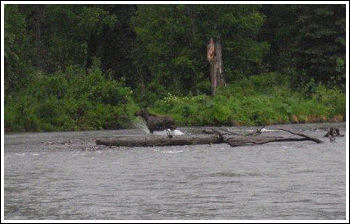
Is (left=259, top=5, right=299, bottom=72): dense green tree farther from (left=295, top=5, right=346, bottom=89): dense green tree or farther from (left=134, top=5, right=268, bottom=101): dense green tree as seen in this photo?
(left=295, top=5, right=346, bottom=89): dense green tree

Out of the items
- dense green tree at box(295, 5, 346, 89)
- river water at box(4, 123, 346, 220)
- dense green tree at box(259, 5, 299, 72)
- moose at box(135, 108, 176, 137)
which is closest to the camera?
river water at box(4, 123, 346, 220)

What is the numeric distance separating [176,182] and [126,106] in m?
32.5

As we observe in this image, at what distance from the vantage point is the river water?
67.6ft

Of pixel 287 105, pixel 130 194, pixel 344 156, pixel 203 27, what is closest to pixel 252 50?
pixel 203 27

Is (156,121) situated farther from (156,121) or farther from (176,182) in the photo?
(176,182)

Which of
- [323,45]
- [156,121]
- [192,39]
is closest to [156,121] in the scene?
[156,121]

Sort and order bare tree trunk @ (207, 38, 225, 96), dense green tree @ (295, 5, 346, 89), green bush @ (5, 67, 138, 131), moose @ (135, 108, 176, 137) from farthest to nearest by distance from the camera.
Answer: bare tree trunk @ (207, 38, 225, 96) → dense green tree @ (295, 5, 346, 89) → green bush @ (5, 67, 138, 131) → moose @ (135, 108, 176, 137)

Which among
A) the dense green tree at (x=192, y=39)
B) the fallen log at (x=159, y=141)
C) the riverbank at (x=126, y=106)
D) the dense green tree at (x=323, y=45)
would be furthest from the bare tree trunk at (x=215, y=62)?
the fallen log at (x=159, y=141)

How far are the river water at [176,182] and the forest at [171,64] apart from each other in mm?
15159

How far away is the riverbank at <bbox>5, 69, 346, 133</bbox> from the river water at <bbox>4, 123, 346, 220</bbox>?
1374 centimetres

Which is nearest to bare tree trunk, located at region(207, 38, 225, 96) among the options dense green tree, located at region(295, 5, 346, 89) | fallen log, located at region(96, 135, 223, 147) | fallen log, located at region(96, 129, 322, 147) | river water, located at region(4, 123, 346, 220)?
dense green tree, located at region(295, 5, 346, 89)

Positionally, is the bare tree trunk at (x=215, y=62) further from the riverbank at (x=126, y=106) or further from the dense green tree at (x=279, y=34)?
the dense green tree at (x=279, y=34)

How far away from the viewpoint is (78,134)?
2040 inches

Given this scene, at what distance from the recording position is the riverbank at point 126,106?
5625 centimetres
